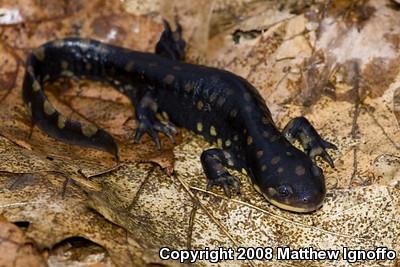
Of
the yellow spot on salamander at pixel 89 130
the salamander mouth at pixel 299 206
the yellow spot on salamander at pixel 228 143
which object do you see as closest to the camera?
the salamander mouth at pixel 299 206

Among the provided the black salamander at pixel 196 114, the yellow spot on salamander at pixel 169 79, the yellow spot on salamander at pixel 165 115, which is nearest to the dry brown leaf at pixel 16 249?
the black salamander at pixel 196 114

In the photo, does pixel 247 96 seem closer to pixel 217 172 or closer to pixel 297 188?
pixel 217 172

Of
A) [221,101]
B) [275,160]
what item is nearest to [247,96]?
[221,101]

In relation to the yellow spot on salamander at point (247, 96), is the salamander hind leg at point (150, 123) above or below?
below

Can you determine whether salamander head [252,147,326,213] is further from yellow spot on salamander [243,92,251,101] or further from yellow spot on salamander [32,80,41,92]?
yellow spot on salamander [32,80,41,92]

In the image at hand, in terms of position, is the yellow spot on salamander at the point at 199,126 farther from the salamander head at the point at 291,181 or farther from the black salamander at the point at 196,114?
the salamander head at the point at 291,181

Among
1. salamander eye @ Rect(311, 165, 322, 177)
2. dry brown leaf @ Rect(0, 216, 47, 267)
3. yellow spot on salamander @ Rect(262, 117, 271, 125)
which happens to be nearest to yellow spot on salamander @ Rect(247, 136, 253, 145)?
yellow spot on salamander @ Rect(262, 117, 271, 125)
